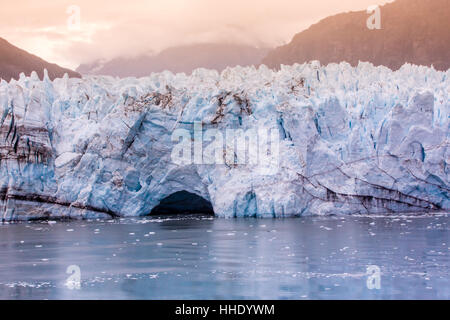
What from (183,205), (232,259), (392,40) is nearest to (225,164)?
(183,205)

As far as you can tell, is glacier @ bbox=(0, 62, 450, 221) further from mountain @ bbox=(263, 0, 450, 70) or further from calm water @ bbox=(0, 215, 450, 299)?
mountain @ bbox=(263, 0, 450, 70)

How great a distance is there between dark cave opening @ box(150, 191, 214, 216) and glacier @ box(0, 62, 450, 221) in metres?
1.47

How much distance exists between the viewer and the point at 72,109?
2405 cm

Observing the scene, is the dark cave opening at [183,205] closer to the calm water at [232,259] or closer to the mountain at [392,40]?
the calm water at [232,259]

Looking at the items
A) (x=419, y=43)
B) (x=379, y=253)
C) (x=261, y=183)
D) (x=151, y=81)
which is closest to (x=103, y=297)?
(x=379, y=253)

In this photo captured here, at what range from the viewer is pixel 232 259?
12695mm

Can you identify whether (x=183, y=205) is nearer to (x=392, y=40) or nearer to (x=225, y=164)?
(x=225, y=164)

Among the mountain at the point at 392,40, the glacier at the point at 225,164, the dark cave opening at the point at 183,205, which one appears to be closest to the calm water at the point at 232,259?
the glacier at the point at 225,164

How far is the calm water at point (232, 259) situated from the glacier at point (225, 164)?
7.06ft

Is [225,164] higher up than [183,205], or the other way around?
[225,164]

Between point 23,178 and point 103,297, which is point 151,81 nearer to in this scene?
point 23,178

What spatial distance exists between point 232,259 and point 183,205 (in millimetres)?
13747

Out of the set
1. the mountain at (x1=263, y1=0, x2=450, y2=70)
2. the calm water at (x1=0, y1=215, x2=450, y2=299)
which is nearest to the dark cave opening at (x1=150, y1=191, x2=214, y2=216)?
the calm water at (x1=0, y1=215, x2=450, y2=299)

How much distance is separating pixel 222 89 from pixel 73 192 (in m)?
6.25
